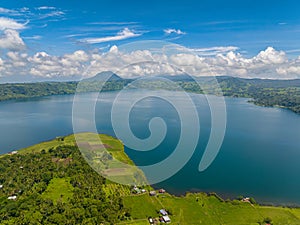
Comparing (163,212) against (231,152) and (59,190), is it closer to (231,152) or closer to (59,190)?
(59,190)

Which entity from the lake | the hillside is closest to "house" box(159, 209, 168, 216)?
the hillside

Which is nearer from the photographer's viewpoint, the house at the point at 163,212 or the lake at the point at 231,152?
the house at the point at 163,212

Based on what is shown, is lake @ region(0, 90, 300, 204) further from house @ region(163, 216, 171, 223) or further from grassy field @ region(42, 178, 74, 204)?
grassy field @ region(42, 178, 74, 204)

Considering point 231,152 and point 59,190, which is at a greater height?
point 231,152

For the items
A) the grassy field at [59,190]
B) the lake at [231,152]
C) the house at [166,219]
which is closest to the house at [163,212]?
the house at [166,219]

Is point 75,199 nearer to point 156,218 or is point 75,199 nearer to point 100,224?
point 100,224

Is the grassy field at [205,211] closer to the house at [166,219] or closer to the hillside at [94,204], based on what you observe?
the hillside at [94,204]

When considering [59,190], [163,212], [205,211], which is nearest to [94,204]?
[59,190]

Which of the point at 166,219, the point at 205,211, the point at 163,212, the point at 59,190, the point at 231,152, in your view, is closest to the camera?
the point at 166,219
